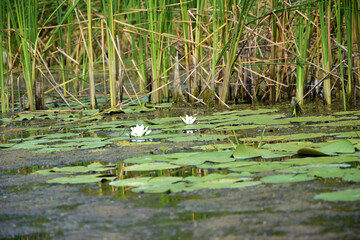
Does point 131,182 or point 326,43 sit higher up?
point 326,43

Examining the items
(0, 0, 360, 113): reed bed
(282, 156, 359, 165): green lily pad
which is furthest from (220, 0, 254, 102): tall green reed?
(282, 156, 359, 165): green lily pad

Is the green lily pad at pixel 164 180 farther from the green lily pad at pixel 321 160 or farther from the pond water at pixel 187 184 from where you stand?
the green lily pad at pixel 321 160

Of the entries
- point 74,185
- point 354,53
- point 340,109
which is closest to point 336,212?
point 74,185

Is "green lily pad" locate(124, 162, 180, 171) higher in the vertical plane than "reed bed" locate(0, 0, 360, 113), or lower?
lower

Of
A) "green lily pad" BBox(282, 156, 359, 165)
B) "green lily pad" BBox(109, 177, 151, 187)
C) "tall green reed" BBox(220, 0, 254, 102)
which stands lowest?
"green lily pad" BBox(109, 177, 151, 187)

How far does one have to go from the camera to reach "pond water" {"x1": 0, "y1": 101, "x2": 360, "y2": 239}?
1.22m

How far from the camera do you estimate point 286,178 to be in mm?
1608

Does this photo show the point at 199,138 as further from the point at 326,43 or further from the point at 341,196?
the point at 326,43

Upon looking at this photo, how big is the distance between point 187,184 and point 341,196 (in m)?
0.51

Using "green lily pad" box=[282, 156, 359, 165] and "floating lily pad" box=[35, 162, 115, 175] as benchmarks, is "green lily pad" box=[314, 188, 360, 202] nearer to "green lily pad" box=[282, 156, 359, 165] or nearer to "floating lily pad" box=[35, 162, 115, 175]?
"green lily pad" box=[282, 156, 359, 165]

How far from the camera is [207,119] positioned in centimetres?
340

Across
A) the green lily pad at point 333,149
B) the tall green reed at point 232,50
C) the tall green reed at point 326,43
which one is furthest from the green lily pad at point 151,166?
the tall green reed at point 326,43

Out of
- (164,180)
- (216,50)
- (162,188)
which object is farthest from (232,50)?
(162,188)

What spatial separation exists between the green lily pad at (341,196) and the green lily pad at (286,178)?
198 mm
